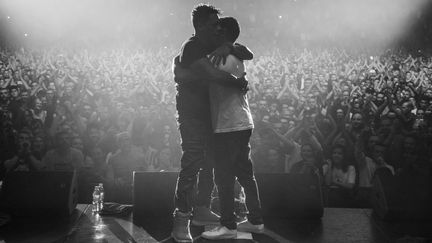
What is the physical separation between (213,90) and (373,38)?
3901 millimetres

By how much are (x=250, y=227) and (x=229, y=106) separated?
29.6 inches

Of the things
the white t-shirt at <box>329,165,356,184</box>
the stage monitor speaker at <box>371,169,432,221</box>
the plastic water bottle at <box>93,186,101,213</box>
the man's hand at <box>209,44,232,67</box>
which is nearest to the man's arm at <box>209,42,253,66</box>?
the man's hand at <box>209,44,232,67</box>

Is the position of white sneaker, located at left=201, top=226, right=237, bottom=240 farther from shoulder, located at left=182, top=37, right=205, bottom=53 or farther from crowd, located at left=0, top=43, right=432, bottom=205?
crowd, located at left=0, top=43, right=432, bottom=205

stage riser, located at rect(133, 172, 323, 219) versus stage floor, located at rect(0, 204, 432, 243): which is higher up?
stage riser, located at rect(133, 172, 323, 219)

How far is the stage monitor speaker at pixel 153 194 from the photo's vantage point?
2961 mm

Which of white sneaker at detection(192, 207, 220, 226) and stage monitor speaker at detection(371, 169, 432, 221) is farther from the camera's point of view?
stage monitor speaker at detection(371, 169, 432, 221)

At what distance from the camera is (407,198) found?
292 centimetres

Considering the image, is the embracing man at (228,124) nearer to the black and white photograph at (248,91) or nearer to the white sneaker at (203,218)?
the white sneaker at (203,218)

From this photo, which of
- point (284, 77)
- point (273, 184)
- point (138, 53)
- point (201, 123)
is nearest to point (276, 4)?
point (284, 77)

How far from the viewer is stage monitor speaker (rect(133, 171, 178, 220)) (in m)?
2.96

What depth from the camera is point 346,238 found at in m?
2.56

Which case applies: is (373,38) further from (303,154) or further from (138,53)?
(138,53)

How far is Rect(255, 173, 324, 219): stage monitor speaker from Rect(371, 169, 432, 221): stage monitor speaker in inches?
17.6

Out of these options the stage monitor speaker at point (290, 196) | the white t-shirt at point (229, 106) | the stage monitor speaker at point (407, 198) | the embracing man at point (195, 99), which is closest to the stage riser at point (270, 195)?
the stage monitor speaker at point (290, 196)
